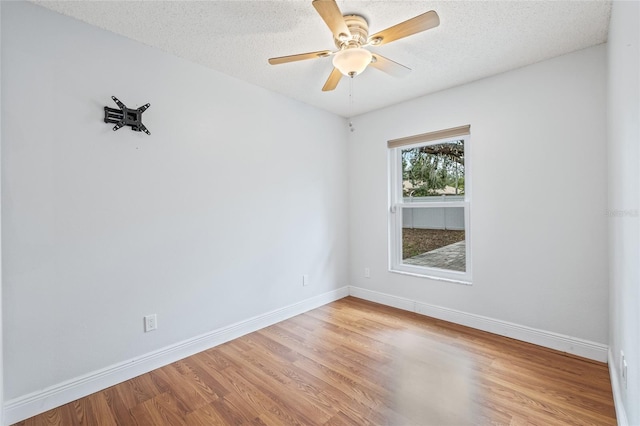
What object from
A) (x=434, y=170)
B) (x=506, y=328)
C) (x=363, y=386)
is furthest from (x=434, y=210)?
(x=363, y=386)

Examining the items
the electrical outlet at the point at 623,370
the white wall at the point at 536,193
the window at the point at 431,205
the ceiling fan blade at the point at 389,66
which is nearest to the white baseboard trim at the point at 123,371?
the window at the point at 431,205

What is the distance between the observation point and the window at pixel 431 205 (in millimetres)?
3184

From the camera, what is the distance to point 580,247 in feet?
7.84

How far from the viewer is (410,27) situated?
168 centimetres

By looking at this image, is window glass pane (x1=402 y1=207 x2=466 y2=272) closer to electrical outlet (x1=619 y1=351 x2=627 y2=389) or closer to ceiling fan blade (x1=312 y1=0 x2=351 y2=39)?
electrical outlet (x1=619 y1=351 x2=627 y2=389)

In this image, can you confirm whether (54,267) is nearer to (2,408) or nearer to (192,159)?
(2,408)

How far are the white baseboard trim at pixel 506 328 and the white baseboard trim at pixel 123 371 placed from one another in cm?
132

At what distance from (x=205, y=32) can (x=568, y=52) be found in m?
2.82

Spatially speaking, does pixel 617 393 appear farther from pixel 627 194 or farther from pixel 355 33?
pixel 355 33

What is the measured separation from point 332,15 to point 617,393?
2.70 meters

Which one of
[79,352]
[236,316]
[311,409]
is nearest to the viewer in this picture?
[311,409]

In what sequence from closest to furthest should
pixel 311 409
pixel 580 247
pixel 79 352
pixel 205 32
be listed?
pixel 311 409 < pixel 79 352 < pixel 205 32 < pixel 580 247

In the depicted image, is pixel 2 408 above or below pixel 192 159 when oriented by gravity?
below

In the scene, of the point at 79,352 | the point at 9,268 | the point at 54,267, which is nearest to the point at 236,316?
the point at 79,352
